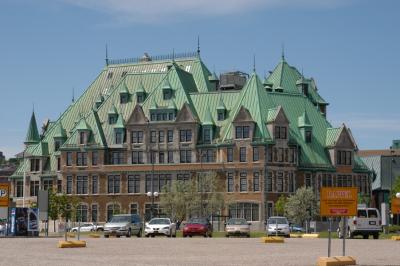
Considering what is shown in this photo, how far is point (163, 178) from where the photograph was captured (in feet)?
382

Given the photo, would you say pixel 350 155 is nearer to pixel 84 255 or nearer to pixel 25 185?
pixel 25 185

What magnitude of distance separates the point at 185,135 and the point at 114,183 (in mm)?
11597

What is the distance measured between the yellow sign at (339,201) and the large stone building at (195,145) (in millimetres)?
78057

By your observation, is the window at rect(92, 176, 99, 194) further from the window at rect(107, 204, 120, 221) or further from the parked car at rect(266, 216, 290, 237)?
the parked car at rect(266, 216, 290, 237)

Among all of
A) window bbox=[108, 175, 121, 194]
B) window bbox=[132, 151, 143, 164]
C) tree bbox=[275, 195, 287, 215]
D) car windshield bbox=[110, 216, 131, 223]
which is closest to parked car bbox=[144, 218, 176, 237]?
car windshield bbox=[110, 216, 131, 223]

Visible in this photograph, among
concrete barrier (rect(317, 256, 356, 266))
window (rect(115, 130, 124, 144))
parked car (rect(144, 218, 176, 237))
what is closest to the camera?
concrete barrier (rect(317, 256, 356, 266))

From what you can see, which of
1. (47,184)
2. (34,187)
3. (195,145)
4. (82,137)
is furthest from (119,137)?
(34,187)

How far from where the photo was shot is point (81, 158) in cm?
12100

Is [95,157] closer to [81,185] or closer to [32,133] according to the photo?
[81,185]

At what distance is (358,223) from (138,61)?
77.5 meters

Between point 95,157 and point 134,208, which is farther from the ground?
point 95,157

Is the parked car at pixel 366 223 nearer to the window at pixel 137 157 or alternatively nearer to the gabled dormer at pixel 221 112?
the gabled dormer at pixel 221 112

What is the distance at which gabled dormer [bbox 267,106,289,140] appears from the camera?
111 metres

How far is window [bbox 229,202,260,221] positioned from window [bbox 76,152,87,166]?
21.7 m
